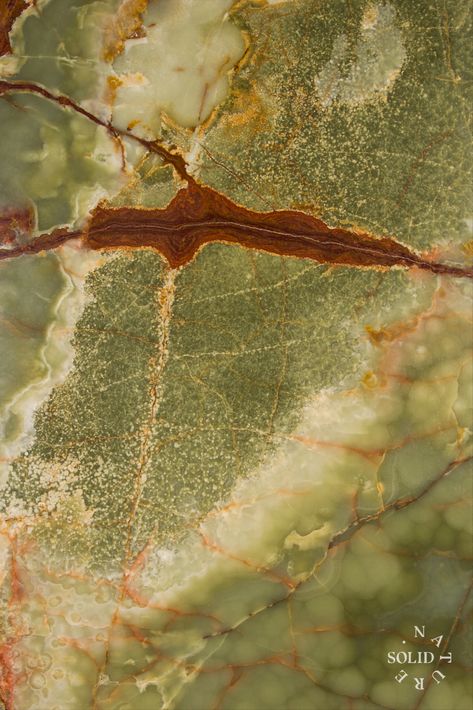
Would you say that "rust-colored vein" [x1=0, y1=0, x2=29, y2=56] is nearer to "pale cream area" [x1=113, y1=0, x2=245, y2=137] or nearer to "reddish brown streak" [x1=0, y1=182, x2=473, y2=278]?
"pale cream area" [x1=113, y1=0, x2=245, y2=137]

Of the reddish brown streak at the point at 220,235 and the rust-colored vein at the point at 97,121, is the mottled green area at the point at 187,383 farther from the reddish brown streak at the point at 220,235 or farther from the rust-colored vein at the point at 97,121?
the rust-colored vein at the point at 97,121

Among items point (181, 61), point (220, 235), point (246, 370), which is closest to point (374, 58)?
point (181, 61)

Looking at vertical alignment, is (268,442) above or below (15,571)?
above

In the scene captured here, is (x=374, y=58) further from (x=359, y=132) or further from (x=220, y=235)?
(x=220, y=235)

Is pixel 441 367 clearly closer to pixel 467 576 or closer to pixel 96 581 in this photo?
pixel 467 576

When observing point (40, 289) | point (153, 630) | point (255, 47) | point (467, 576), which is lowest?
point (153, 630)

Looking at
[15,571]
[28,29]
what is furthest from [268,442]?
[28,29]

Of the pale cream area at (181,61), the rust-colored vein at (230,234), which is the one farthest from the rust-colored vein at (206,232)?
the pale cream area at (181,61)
